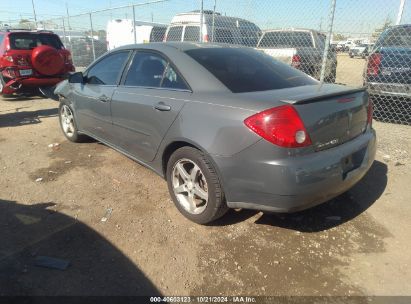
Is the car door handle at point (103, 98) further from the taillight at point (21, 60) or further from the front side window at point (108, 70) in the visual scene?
the taillight at point (21, 60)

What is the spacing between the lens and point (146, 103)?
3484 mm

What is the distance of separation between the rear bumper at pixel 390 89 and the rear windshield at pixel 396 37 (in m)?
0.74

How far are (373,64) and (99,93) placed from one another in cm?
480

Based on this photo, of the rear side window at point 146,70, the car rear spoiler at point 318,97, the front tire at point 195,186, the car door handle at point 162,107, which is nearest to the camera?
the car rear spoiler at point 318,97

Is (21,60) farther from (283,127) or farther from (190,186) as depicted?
(283,127)

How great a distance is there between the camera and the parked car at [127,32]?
1397 cm

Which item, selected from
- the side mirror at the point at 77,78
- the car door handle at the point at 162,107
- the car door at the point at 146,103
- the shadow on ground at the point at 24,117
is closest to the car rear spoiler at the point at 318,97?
the car door at the point at 146,103

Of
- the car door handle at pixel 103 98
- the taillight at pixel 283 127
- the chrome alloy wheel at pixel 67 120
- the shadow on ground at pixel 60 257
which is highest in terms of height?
the taillight at pixel 283 127

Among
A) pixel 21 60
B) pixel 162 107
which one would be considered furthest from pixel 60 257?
pixel 21 60

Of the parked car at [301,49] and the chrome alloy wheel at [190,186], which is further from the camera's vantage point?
the parked car at [301,49]

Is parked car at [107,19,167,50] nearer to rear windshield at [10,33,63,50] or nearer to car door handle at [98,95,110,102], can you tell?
rear windshield at [10,33,63,50]

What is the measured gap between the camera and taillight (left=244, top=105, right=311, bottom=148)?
2463mm

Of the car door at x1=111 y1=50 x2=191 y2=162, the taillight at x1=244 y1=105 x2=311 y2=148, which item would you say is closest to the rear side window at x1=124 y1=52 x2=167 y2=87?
the car door at x1=111 y1=50 x2=191 y2=162

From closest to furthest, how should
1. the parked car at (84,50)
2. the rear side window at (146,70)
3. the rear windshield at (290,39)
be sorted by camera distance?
the rear side window at (146,70) → the rear windshield at (290,39) → the parked car at (84,50)
